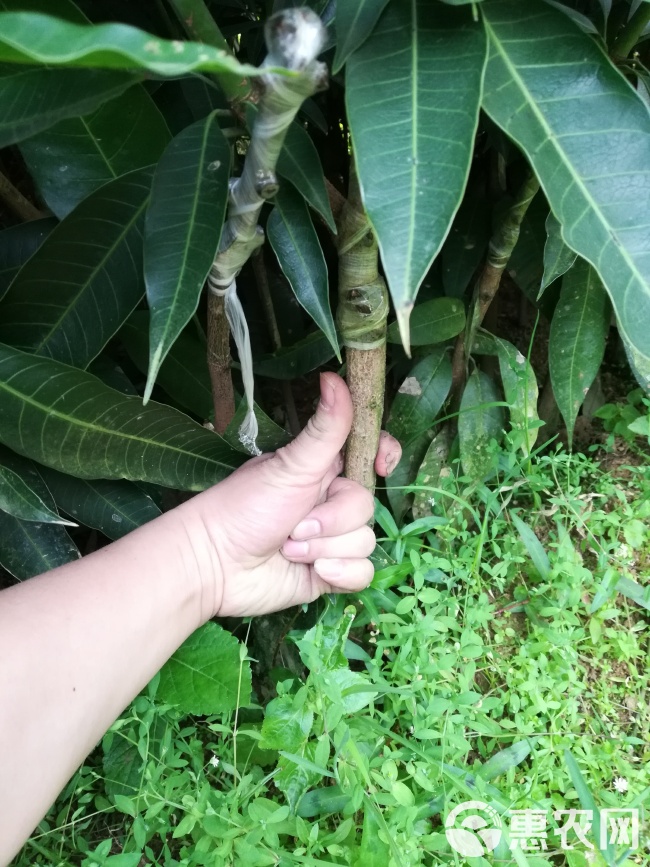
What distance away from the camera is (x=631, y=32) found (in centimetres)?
58

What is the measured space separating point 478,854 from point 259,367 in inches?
25.4

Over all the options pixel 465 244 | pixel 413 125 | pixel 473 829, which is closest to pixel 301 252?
pixel 413 125

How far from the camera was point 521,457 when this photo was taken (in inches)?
36.3

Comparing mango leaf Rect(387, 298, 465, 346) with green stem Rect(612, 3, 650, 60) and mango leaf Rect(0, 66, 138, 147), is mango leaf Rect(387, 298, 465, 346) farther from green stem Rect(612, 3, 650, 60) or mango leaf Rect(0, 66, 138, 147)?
mango leaf Rect(0, 66, 138, 147)

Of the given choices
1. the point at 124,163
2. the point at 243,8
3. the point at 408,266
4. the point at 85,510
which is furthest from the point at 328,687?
the point at 243,8

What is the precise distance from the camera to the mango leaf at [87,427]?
0.61 metres

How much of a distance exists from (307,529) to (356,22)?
0.54 metres

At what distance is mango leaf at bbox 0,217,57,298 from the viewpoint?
699 millimetres

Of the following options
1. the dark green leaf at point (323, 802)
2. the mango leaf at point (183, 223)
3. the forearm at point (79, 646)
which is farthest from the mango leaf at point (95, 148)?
the dark green leaf at point (323, 802)

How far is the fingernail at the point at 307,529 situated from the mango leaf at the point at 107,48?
A: 0.57 m

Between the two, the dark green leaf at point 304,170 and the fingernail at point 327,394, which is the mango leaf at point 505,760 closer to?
the fingernail at point 327,394

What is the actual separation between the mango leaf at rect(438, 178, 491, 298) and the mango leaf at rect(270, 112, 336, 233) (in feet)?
1.40

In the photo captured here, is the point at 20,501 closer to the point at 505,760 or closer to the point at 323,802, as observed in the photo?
the point at 323,802

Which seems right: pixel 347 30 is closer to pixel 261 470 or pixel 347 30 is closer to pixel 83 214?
pixel 83 214
